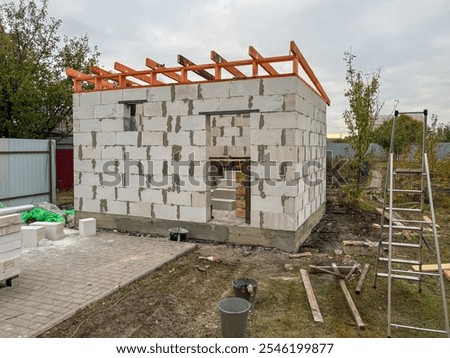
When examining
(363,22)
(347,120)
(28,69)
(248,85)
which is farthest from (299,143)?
(28,69)

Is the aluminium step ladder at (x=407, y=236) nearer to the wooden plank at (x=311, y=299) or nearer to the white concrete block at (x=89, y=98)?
the wooden plank at (x=311, y=299)

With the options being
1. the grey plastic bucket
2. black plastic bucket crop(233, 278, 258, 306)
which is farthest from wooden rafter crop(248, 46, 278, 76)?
the grey plastic bucket

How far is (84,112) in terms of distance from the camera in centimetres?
1027

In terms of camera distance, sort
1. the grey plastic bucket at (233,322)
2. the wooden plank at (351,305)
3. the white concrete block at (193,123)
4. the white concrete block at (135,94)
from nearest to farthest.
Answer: the grey plastic bucket at (233,322), the wooden plank at (351,305), the white concrete block at (193,123), the white concrete block at (135,94)

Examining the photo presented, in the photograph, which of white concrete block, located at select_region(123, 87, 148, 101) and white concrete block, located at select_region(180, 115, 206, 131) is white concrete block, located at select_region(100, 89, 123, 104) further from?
white concrete block, located at select_region(180, 115, 206, 131)

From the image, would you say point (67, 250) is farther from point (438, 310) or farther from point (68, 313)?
point (438, 310)

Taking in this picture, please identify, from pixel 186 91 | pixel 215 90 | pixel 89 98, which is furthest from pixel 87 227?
pixel 215 90

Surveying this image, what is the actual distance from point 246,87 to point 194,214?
3.42 meters

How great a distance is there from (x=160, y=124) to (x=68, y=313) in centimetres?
548

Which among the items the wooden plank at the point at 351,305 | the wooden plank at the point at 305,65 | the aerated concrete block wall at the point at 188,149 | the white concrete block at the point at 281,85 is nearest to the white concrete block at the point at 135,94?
the aerated concrete block wall at the point at 188,149

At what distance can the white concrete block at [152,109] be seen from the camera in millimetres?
9236

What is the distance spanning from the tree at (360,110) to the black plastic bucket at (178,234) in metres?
8.38

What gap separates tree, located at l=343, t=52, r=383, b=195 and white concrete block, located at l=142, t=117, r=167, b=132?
8568 mm

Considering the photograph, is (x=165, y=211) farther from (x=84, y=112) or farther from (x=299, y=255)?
(x=84, y=112)
